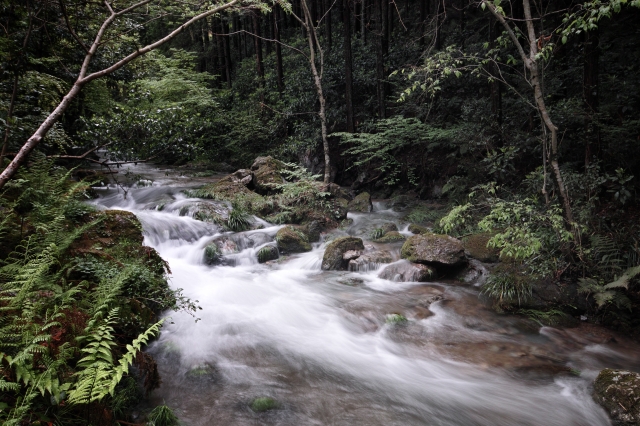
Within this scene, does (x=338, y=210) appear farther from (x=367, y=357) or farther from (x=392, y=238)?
(x=367, y=357)

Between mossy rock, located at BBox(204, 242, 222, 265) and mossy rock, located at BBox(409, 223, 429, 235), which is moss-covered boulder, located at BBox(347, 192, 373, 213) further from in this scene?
mossy rock, located at BBox(204, 242, 222, 265)

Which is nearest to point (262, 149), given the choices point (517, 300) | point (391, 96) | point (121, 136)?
point (391, 96)

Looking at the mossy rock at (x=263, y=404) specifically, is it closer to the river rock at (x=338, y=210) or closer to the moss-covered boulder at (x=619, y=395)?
the moss-covered boulder at (x=619, y=395)

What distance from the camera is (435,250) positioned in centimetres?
860

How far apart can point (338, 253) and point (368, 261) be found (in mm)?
837

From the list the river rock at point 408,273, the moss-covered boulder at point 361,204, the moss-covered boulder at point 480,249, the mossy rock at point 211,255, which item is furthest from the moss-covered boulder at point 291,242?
the moss-covered boulder at point 480,249

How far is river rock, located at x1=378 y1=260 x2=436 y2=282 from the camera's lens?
8398mm

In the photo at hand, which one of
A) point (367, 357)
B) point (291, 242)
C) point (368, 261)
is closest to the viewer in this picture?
point (367, 357)

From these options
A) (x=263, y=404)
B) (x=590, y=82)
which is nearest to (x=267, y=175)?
(x=590, y=82)

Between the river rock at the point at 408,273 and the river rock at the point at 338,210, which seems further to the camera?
the river rock at the point at 338,210

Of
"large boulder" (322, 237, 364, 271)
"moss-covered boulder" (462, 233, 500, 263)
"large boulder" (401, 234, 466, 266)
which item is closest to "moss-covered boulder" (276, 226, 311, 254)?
"large boulder" (322, 237, 364, 271)

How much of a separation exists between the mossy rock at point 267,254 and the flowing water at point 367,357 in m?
1.37

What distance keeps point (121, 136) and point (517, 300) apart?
7.57 m

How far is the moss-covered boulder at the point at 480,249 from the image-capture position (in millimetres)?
8703
